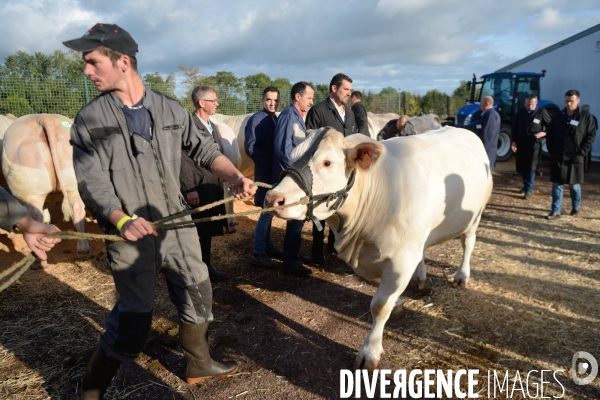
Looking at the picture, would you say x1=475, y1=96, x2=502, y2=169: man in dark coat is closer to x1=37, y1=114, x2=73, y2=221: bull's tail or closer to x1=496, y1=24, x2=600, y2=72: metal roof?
x1=37, y1=114, x2=73, y2=221: bull's tail

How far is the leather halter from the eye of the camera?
2.60 m

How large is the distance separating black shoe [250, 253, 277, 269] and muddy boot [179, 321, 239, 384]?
2057 mm

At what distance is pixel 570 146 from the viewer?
6.71 meters

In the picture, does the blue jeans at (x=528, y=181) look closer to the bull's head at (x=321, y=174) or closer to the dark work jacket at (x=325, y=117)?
the dark work jacket at (x=325, y=117)

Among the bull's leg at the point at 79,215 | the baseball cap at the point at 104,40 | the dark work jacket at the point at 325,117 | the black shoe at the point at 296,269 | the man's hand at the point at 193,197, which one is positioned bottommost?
the black shoe at the point at 296,269

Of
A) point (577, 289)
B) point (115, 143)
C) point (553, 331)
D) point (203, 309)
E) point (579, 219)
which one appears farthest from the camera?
point (579, 219)

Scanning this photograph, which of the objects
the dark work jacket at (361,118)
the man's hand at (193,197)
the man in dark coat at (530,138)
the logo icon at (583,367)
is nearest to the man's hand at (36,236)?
the man's hand at (193,197)

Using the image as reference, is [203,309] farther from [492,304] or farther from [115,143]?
[492,304]

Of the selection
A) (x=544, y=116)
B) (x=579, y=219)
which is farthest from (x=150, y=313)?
(x=544, y=116)

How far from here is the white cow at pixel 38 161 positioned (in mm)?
4922

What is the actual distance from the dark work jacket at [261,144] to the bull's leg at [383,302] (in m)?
2.15

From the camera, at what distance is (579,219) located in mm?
6746

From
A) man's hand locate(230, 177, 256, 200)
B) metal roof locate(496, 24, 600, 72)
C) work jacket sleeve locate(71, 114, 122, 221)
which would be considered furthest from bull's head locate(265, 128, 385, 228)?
metal roof locate(496, 24, 600, 72)

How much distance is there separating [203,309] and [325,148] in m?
1.37
